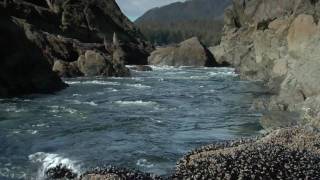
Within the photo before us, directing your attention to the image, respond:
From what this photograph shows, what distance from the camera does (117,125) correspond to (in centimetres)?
2542

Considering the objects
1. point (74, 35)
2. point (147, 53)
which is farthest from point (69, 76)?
point (147, 53)

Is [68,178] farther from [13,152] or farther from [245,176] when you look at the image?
[13,152]

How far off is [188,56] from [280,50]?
26276mm

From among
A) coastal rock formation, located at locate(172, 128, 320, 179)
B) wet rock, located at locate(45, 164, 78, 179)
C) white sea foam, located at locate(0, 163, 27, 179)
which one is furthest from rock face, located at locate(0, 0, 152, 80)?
coastal rock formation, located at locate(172, 128, 320, 179)

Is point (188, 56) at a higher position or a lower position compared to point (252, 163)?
lower

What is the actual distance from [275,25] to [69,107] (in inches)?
1168

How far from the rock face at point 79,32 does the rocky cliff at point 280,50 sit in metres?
12.2

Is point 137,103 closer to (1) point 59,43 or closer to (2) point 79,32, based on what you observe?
(1) point 59,43

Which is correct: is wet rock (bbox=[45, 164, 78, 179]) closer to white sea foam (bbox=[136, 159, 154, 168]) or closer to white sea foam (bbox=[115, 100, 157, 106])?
white sea foam (bbox=[136, 159, 154, 168])

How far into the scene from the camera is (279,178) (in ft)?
34.1

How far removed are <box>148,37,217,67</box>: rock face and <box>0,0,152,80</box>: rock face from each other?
5.03m

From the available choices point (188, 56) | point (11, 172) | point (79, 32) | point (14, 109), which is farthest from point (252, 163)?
point (79, 32)

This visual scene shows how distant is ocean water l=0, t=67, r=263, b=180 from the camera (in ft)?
59.5

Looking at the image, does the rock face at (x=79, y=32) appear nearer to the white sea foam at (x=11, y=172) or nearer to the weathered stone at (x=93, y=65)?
the weathered stone at (x=93, y=65)
